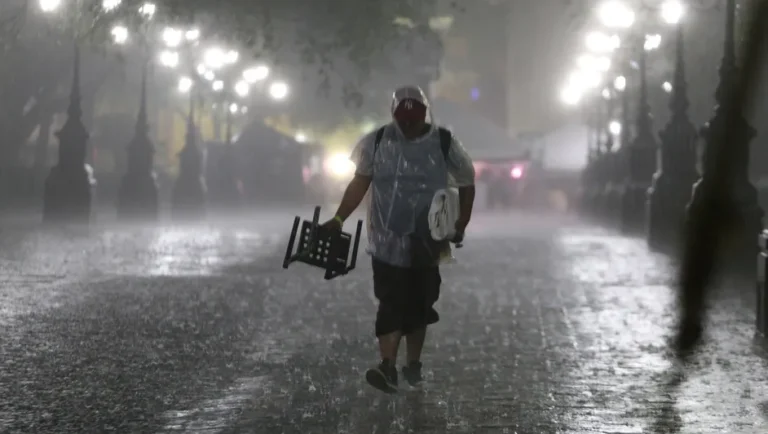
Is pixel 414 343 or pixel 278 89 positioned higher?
pixel 278 89

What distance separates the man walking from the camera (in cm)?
688

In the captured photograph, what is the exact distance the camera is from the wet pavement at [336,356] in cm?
598

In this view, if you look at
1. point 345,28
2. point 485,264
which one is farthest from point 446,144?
point 345,28

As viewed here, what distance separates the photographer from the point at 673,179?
2184 cm

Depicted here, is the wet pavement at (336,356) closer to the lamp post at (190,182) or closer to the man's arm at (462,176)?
the man's arm at (462,176)

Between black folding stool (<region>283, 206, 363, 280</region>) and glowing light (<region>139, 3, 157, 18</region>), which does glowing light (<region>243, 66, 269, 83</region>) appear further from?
black folding stool (<region>283, 206, 363, 280</region>)

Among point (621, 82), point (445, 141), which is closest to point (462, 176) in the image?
point (445, 141)

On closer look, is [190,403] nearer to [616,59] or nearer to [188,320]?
[188,320]

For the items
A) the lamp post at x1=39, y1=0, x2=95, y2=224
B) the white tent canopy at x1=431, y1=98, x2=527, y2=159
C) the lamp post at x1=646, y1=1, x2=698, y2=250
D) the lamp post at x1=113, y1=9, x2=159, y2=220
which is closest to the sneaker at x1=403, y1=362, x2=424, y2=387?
the lamp post at x1=646, y1=1, x2=698, y2=250

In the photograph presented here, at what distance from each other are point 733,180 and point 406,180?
1050 cm

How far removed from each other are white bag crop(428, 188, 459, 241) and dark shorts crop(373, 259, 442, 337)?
30 cm

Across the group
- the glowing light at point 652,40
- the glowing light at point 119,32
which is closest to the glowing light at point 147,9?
the glowing light at point 119,32

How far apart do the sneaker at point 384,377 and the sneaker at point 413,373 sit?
0.13 metres

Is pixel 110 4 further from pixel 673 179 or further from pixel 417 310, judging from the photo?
pixel 417 310
